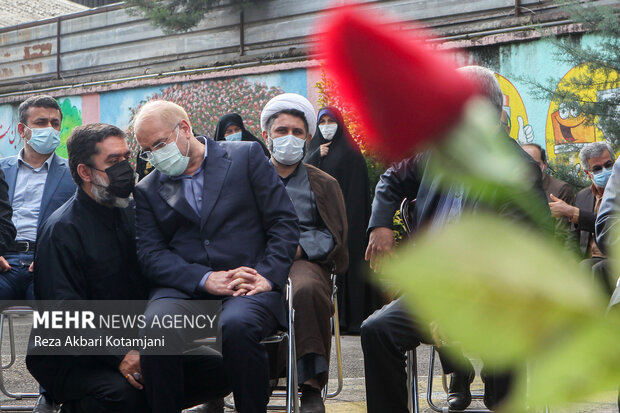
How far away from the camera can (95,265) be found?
282cm

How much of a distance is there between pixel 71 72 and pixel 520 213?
12.7 meters

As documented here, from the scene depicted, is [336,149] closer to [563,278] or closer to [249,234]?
[249,234]

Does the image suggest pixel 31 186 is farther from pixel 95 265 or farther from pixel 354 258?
pixel 354 258

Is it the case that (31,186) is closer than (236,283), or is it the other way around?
(236,283)

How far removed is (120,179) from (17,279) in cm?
118

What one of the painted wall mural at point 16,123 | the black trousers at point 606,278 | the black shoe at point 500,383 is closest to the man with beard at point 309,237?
the black shoe at point 500,383

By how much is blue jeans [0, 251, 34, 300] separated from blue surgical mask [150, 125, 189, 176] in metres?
1.19

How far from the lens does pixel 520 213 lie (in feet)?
0.71

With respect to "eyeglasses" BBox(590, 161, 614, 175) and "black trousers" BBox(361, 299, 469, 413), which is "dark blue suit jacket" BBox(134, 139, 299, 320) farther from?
"eyeglasses" BBox(590, 161, 614, 175)

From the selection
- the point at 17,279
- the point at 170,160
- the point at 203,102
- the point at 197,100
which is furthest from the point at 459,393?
the point at 197,100

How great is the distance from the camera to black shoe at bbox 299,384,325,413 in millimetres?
3172

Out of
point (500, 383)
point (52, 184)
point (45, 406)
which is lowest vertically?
point (45, 406)

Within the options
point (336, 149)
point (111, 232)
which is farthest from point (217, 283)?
point (336, 149)

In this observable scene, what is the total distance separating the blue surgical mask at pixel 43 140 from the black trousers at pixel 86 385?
1.74 metres
